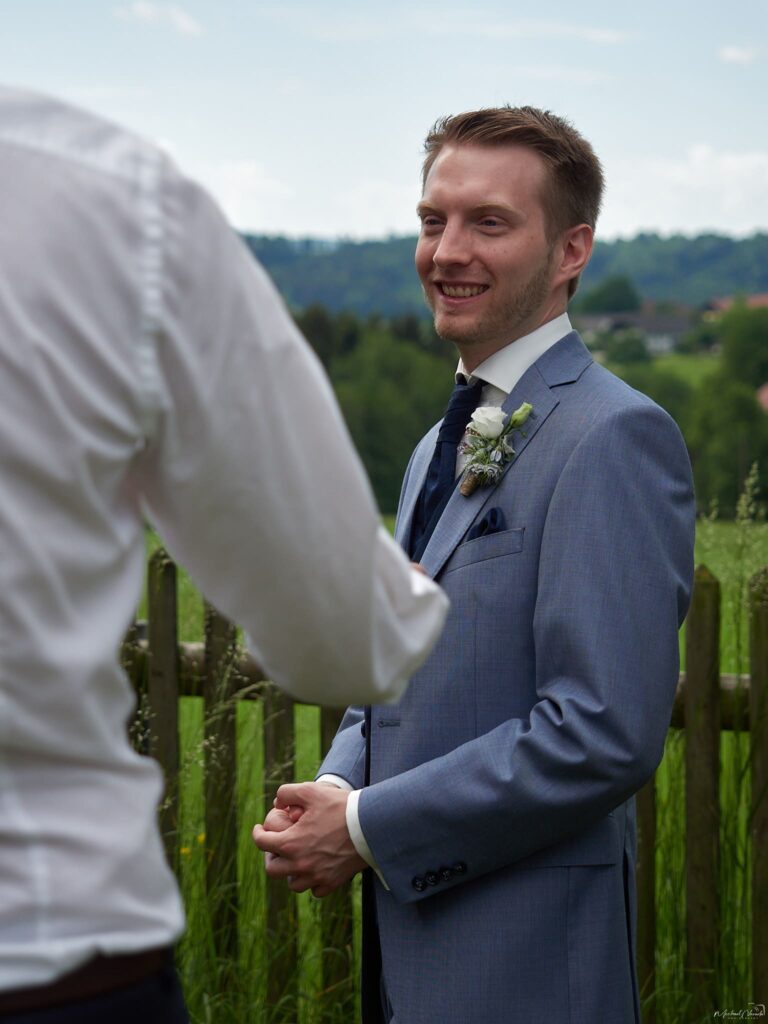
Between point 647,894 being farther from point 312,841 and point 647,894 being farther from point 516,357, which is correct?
point 516,357

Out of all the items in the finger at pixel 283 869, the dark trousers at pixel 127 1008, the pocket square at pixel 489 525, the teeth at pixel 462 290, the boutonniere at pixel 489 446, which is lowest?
the finger at pixel 283 869

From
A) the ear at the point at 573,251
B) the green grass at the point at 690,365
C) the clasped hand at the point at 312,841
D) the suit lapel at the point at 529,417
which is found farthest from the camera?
the green grass at the point at 690,365

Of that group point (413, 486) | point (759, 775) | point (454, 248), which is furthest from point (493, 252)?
point (759, 775)

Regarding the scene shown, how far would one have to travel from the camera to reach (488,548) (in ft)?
7.18

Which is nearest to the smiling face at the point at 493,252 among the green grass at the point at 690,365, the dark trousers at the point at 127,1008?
the dark trousers at the point at 127,1008

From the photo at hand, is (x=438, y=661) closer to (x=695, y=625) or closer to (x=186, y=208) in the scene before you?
(x=186, y=208)

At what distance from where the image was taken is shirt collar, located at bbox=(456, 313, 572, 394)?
7.89 feet

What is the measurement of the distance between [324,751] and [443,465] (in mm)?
1605

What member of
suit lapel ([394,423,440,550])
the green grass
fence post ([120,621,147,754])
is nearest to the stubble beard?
suit lapel ([394,423,440,550])

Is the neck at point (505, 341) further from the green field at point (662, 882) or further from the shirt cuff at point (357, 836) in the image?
the green field at point (662, 882)

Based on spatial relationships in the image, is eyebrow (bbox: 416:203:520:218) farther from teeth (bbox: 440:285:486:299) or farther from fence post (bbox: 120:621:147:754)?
fence post (bbox: 120:621:147:754)

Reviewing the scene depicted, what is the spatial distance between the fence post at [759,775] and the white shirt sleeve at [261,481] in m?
2.38

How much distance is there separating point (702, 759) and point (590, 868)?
4.79 ft

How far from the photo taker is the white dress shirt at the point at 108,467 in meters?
1.03
